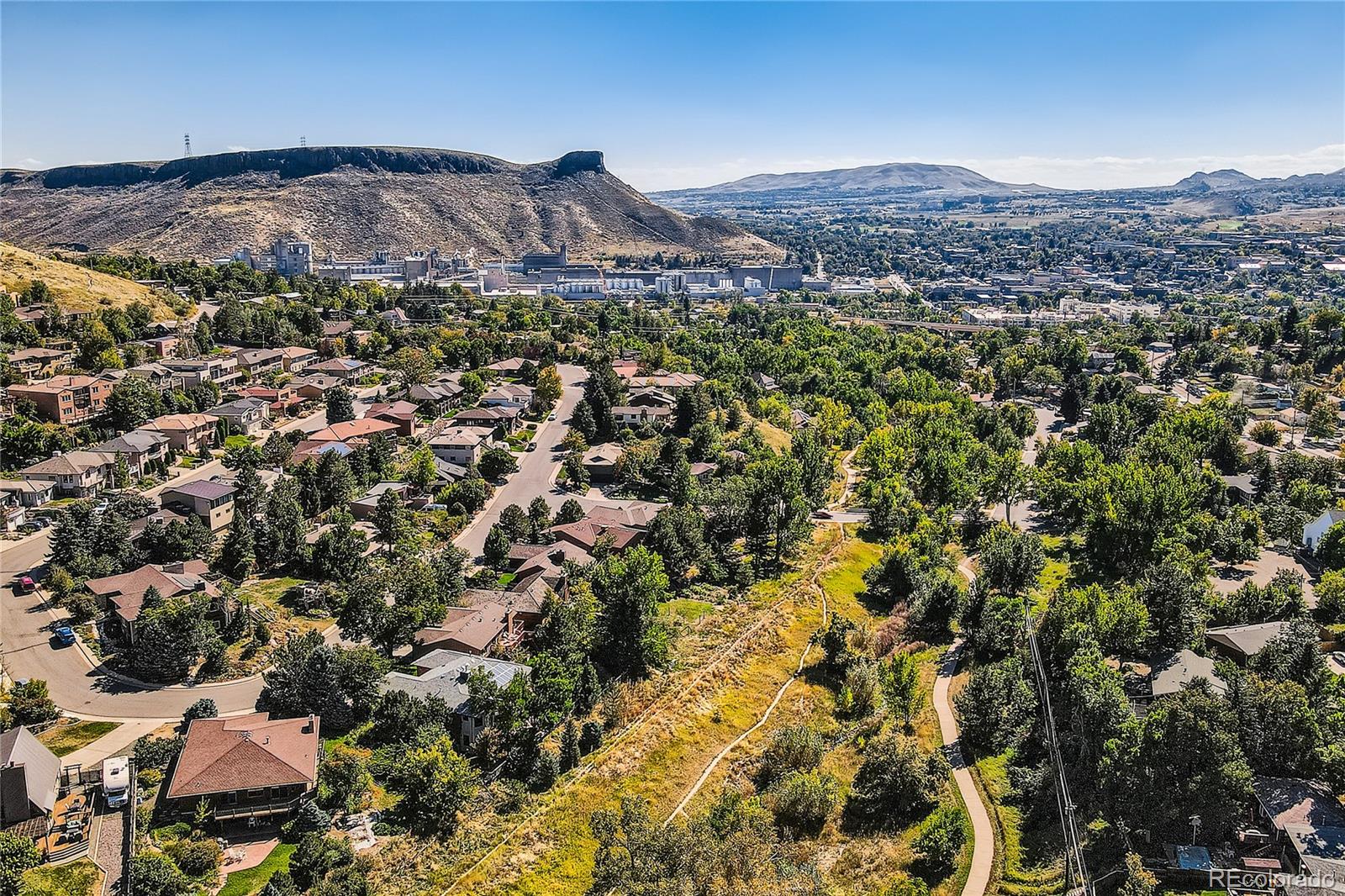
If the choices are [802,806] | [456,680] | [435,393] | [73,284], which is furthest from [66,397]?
[802,806]

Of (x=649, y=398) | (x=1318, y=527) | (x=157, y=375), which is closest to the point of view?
(x=1318, y=527)

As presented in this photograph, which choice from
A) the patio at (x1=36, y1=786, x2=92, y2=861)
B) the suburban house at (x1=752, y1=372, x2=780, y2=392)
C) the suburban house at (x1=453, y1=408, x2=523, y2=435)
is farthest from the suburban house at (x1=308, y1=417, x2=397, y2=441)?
the suburban house at (x1=752, y1=372, x2=780, y2=392)

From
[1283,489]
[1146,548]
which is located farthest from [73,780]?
[1283,489]

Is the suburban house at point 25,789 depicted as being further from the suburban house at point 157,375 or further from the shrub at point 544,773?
the suburban house at point 157,375

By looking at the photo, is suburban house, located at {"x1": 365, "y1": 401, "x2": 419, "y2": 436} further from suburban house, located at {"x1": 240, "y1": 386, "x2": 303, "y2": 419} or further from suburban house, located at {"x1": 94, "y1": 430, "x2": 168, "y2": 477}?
suburban house, located at {"x1": 94, "y1": 430, "x2": 168, "y2": 477}

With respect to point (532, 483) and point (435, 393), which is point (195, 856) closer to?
point (532, 483)

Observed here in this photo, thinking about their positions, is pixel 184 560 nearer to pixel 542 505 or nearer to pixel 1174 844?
pixel 542 505
